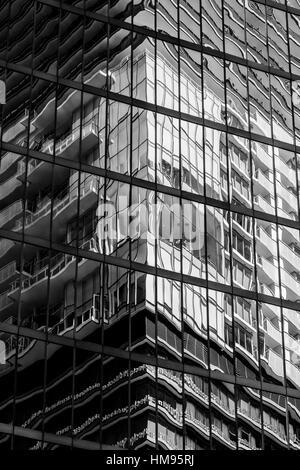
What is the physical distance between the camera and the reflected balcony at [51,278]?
227 feet

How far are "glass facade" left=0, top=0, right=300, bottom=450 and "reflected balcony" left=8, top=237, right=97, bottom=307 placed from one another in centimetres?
7

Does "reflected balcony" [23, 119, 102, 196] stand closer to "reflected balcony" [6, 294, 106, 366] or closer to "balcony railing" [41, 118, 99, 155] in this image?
Result: "balcony railing" [41, 118, 99, 155]

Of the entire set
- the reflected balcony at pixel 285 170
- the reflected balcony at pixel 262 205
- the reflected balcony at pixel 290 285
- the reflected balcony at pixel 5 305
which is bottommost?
the reflected balcony at pixel 5 305

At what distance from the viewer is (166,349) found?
7050 cm

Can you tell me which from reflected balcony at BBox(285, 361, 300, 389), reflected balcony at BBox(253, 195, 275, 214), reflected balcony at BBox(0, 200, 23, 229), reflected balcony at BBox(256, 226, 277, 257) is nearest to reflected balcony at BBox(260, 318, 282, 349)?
reflected balcony at BBox(285, 361, 300, 389)

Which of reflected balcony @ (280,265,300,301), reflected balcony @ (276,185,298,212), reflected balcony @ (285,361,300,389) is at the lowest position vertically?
reflected balcony @ (285,361,300,389)

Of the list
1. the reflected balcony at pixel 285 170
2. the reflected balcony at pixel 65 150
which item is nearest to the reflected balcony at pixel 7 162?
the reflected balcony at pixel 65 150

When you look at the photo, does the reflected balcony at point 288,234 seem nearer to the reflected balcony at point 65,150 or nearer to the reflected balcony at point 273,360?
the reflected balcony at point 273,360

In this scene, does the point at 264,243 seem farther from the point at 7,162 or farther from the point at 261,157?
the point at 7,162

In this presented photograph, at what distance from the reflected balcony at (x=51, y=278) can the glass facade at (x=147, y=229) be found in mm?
A: 75

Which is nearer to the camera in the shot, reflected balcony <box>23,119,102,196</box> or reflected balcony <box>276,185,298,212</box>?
reflected balcony <box>23,119,102,196</box>

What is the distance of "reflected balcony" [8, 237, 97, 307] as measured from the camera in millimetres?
69250

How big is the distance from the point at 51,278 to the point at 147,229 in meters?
5.91
